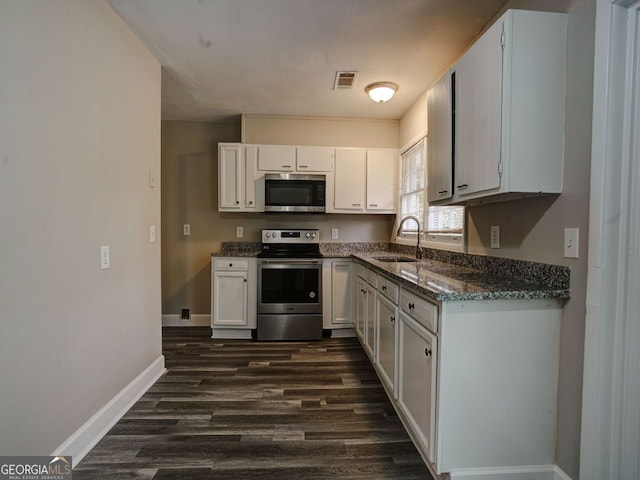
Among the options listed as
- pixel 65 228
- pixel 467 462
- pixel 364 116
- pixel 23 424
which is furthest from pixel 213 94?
pixel 467 462

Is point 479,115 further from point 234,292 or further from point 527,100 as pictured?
point 234,292

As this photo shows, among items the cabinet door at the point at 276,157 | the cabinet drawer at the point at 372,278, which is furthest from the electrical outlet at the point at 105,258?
the cabinet door at the point at 276,157

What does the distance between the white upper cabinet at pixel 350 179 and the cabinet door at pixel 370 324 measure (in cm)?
121

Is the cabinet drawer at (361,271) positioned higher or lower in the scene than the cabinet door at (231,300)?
higher

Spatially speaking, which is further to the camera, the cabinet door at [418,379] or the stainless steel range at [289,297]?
the stainless steel range at [289,297]

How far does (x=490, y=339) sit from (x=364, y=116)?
9.55ft

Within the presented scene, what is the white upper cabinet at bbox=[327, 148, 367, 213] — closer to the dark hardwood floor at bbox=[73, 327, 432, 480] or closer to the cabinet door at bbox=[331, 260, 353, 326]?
the cabinet door at bbox=[331, 260, 353, 326]

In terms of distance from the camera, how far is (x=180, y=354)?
2.82 meters

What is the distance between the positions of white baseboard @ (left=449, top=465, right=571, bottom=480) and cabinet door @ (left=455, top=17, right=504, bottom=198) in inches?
49.6

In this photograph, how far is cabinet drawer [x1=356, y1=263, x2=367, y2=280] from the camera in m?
2.71

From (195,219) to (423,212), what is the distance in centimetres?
266

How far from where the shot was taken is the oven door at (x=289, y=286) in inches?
124

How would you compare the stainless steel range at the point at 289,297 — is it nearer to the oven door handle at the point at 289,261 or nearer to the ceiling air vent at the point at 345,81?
the oven door handle at the point at 289,261

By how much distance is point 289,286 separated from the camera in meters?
3.19
